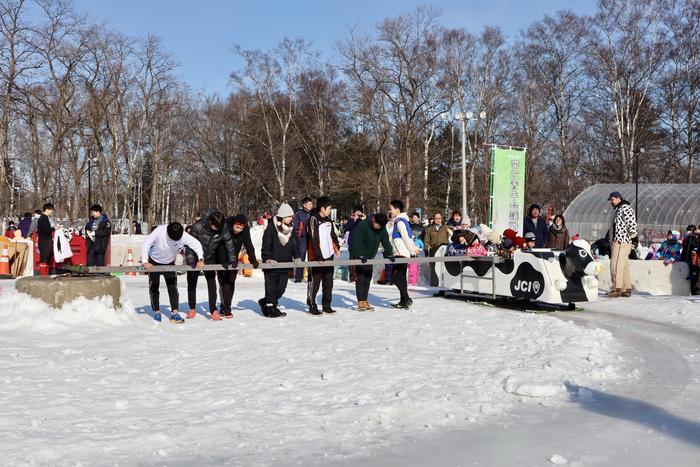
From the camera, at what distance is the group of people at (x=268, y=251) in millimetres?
9508

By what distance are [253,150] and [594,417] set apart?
45142mm

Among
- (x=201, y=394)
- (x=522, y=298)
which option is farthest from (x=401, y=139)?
(x=201, y=394)

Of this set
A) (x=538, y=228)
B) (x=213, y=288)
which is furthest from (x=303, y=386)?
(x=538, y=228)

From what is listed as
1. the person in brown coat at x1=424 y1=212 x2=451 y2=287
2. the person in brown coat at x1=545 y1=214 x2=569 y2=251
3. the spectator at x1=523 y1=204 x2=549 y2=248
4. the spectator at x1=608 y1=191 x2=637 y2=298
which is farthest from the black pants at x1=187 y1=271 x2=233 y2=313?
the spectator at x1=608 y1=191 x2=637 y2=298

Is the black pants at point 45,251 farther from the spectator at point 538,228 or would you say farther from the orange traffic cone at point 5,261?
the spectator at point 538,228

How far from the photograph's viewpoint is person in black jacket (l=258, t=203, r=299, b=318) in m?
10.3

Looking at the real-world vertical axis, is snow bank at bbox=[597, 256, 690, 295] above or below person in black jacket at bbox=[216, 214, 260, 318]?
below

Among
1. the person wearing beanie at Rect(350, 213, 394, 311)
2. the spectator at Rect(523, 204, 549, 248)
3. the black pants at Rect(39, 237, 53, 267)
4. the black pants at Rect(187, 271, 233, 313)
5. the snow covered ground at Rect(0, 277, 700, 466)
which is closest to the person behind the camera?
the snow covered ground at Rect(0, 277, 700, 466)

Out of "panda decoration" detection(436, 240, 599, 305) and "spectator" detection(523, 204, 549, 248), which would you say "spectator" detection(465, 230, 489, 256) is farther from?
"spectator" detection(523, 204, 549, 248)

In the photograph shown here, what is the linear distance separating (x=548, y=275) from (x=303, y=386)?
5.94 meters

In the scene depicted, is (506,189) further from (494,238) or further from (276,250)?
(276,250)

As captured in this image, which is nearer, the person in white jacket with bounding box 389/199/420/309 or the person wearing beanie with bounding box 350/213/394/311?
the person wearing beanie with bounding box 350/213/394/311

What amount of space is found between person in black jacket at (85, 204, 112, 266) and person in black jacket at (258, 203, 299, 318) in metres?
6.26

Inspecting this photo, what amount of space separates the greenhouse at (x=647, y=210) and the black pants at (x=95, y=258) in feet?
91.5
